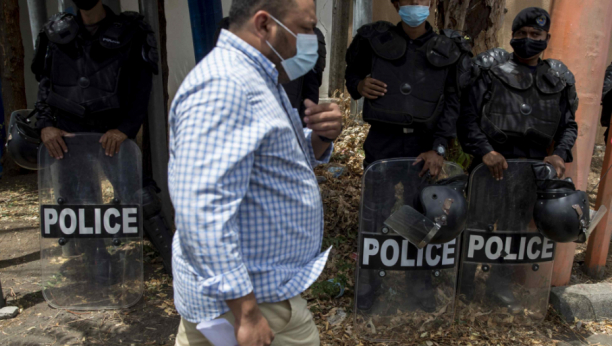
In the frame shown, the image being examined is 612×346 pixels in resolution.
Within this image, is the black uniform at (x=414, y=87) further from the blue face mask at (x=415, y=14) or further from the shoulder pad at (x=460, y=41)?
the blue face mask at (x=415, y=14)

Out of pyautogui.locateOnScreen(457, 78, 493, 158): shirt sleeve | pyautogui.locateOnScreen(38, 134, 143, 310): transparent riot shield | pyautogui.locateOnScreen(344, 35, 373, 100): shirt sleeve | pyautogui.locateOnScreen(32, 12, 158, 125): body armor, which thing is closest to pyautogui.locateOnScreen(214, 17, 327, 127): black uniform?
pyautogui.locateOnScreen(344, 35, 373, 100): shirt sleeve

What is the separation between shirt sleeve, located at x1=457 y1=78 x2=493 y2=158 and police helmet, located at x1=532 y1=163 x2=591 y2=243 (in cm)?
43

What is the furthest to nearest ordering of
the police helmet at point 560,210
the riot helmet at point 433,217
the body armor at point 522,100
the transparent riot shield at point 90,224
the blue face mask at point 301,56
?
the transparent riot shield at point 90,224
the body armor at point 522,100
the police helmet at point 560,210
the riot helmet at point 433,217
the blue face mask at point 301,56

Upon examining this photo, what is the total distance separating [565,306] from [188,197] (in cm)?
331

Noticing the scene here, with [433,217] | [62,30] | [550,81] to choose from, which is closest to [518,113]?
[550,81]

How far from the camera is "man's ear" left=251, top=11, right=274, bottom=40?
145 centimetres

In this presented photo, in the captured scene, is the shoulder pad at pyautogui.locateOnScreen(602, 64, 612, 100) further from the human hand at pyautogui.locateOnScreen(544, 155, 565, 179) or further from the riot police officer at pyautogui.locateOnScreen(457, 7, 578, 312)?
the human hand at pyautogui.locateOnScreen(544, 155, 565, 179)

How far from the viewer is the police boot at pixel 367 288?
124 inches

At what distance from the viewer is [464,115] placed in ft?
10.8

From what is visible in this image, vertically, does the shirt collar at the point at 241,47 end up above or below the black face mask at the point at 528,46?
below

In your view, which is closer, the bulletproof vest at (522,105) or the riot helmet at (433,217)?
the riot helmet at (433,217)

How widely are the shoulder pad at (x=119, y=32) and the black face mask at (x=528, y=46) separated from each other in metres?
2.63

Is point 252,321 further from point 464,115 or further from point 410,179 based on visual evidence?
point 464,115

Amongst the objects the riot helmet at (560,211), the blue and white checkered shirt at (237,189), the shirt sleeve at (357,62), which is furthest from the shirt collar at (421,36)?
the blue and white checkered shirt at (237,189)
